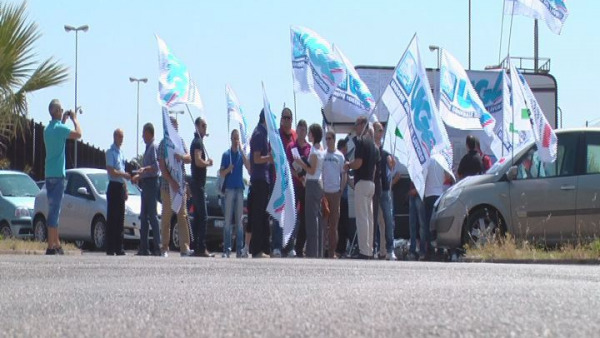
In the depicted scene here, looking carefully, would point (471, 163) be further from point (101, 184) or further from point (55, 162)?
point (101, 184)

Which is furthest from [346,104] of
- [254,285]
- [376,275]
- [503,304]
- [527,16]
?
[503,304]

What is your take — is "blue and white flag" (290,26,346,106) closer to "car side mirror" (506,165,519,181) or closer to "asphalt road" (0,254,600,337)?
"car side mirror" (506,165,519,181)

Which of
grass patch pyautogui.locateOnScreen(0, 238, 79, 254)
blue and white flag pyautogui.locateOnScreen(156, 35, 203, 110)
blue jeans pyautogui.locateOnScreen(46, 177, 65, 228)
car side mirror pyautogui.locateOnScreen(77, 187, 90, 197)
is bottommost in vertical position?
grass patch pyautogui.locateOnScreen(0, 238, 79, 254)

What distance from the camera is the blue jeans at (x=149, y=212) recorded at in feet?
51.7

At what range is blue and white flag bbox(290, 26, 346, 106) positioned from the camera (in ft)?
63.6

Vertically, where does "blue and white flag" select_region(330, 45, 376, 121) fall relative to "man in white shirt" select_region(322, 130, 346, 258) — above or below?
above

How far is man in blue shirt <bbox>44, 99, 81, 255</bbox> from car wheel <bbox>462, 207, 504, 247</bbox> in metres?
5.09

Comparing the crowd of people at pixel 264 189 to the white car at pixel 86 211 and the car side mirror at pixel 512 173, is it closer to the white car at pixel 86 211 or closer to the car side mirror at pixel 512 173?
the car side mirror at pixel 512 173

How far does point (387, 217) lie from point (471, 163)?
167cm

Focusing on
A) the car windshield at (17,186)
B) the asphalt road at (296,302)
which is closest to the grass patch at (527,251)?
the asphalt road at (296,302)

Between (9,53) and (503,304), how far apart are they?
1120cm

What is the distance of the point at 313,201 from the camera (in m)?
15.7

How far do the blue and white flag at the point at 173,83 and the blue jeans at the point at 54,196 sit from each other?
3152 millimetres

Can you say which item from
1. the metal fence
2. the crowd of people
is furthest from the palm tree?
the metal fence
